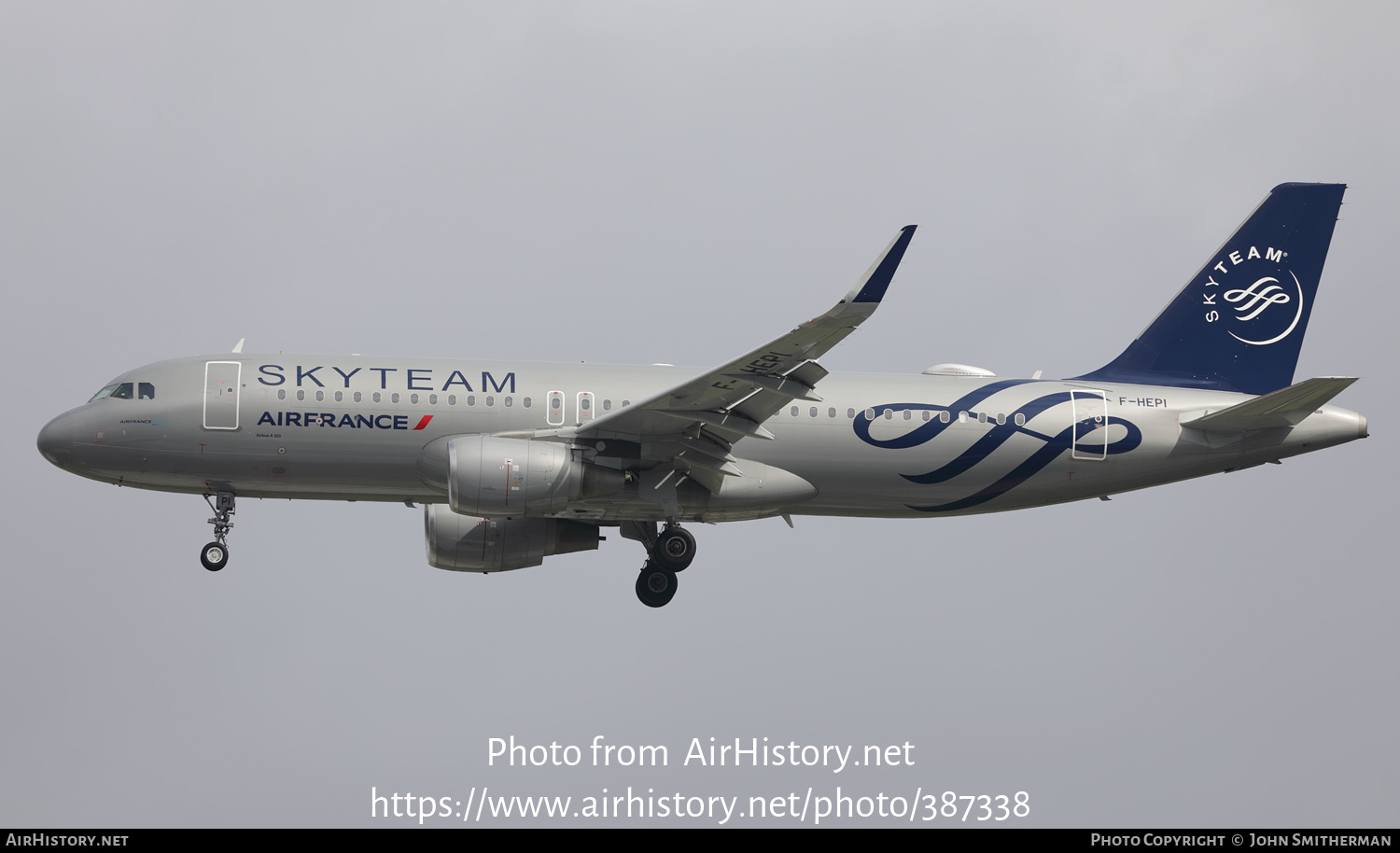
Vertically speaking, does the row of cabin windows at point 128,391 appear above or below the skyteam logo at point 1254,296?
below

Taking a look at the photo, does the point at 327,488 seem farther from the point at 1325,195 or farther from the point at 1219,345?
the point at 1325,195

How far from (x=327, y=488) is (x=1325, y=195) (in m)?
22.4

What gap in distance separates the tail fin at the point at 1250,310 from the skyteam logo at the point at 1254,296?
2 centimetres

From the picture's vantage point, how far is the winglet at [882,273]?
2212cm

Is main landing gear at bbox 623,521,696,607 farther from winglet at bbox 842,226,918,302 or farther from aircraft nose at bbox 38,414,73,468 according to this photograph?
aircraft nose at bbox 38,414,73,468

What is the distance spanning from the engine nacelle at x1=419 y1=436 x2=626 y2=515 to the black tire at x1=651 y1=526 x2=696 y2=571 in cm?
258

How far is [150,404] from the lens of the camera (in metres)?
27.5

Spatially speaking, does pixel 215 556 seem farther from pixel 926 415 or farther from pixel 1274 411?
pixel 1274 411

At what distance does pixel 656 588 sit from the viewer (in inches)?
1151

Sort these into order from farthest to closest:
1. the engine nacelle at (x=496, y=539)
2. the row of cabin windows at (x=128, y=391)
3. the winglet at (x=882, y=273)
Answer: the engine nacelle at (x=496, y=539), the row of cabin windows at (x=128, y=391), the winglet at (x=882, y=273)

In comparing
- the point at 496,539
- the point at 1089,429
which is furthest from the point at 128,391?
the point at 1089,429

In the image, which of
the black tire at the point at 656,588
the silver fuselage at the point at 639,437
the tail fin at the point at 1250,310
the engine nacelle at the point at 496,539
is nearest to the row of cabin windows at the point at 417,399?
the silver fuselage at the point at 639,437

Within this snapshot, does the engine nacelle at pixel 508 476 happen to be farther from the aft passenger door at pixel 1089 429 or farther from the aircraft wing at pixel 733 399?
→ the aft passenger door at pixel 1089 429

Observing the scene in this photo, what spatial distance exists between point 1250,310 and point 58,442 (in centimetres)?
2485
